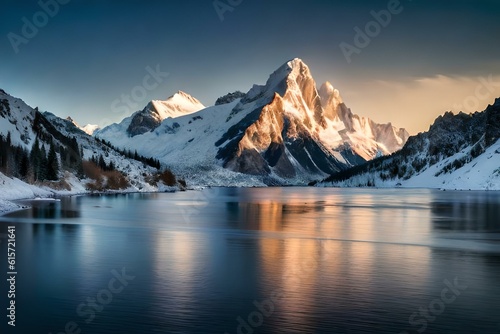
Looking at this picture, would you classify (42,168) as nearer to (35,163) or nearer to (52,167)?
(35,163)

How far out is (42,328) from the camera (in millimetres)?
24234

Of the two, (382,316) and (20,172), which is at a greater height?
(20,172)

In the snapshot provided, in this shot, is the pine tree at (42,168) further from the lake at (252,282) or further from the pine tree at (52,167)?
the lake at (252,282)

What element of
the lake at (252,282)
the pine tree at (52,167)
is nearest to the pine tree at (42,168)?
the pine tree at (52,167)

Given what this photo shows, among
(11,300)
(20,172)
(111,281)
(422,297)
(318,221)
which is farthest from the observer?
(20,172)

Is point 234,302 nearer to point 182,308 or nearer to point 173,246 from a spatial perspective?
point 182,308

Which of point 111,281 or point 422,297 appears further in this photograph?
point 111,281

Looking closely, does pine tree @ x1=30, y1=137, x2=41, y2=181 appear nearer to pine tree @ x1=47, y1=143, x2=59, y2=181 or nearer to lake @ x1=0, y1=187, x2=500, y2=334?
pine tree @ x1=47, y1=143, x2=59, y2=181

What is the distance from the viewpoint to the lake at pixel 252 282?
25.5 metres

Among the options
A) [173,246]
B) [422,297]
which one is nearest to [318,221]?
[173,246]

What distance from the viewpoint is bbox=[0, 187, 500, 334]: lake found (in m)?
25.5

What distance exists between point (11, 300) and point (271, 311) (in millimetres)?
14572

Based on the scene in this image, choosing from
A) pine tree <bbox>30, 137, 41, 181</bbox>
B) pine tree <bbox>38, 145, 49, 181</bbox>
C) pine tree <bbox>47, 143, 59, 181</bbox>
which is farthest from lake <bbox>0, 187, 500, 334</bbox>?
pine tree <bbox>47, 143, 59, 181</bbox>

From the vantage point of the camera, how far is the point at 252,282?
115 feet
